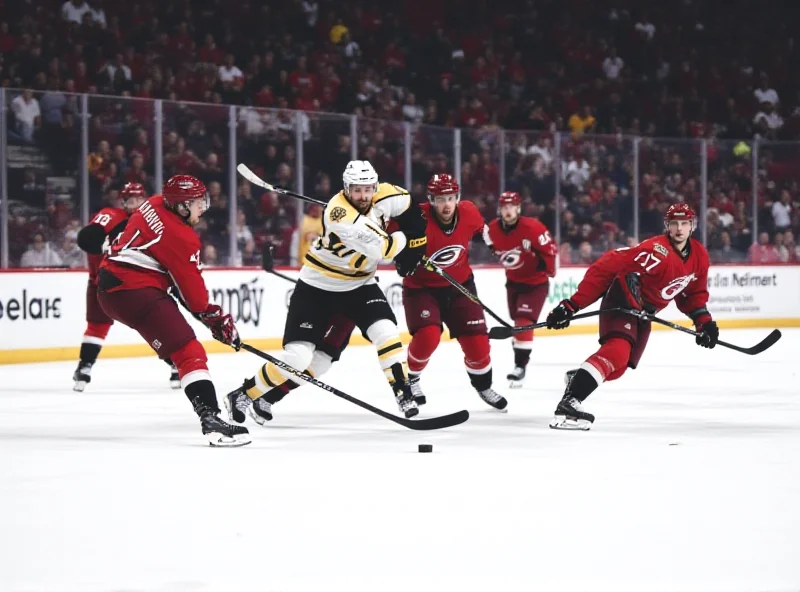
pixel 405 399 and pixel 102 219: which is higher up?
pixel 102 219

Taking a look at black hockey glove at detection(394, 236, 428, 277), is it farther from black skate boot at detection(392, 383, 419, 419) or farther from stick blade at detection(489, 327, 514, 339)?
stick blade at detection(489, 327, 514, 339)

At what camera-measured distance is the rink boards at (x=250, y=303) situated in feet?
33.8

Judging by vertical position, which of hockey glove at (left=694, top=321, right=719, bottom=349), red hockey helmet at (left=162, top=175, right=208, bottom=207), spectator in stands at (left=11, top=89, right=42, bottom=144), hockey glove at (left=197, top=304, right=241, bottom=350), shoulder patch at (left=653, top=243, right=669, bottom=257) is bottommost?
hockey glove at (left=694, top=321, right=719, bottom=349)

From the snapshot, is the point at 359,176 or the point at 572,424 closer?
the point at 359,176

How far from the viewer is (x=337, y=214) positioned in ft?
19.5

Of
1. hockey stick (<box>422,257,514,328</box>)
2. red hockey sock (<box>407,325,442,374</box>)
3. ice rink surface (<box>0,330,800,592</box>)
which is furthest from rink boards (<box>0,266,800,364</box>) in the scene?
hockey stick (<box>422,257,514,328</box>)

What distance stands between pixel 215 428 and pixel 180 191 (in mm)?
1000

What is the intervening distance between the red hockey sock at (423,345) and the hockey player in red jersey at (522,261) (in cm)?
171

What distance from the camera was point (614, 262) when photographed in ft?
20.0

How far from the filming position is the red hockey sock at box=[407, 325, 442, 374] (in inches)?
272

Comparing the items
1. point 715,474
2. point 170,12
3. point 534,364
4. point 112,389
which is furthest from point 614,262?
point 170,12

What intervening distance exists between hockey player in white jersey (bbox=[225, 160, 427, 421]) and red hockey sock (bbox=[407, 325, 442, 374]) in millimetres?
643

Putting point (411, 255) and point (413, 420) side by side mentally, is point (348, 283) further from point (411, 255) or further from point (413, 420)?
point (413, 420)

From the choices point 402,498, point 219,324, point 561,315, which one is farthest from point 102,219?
point 402,498
